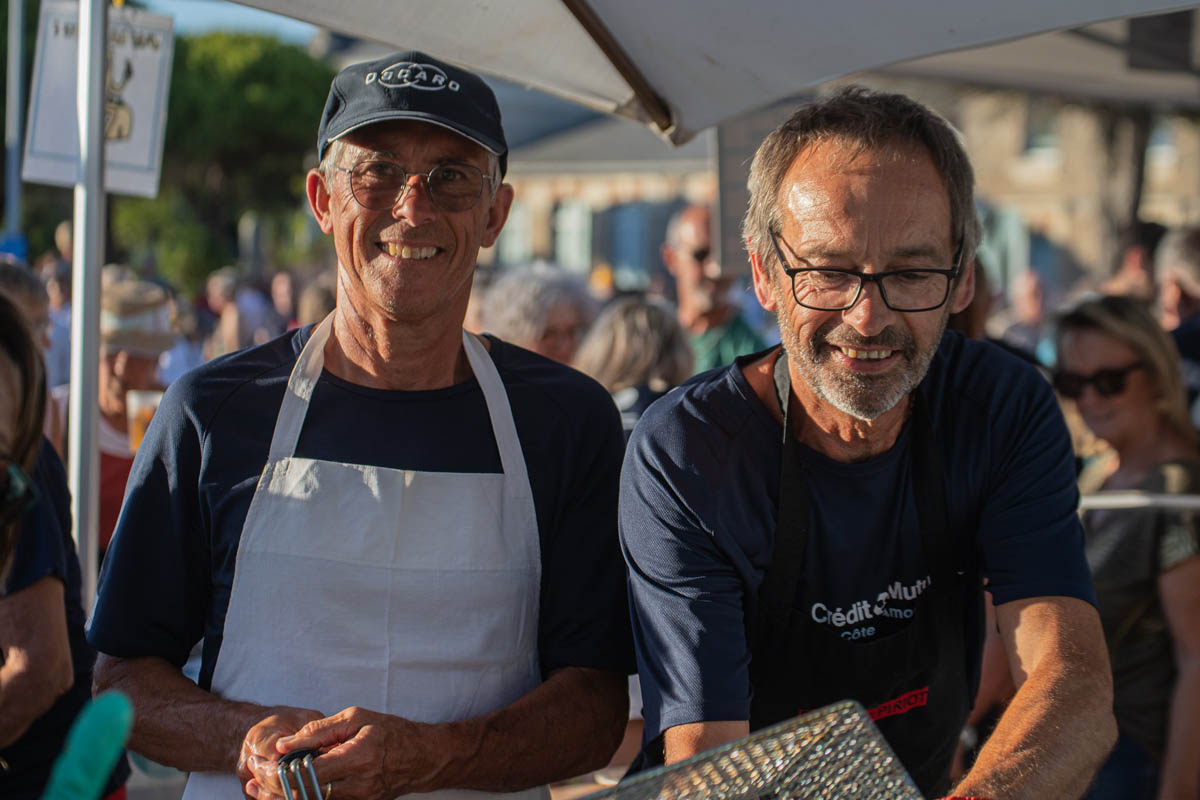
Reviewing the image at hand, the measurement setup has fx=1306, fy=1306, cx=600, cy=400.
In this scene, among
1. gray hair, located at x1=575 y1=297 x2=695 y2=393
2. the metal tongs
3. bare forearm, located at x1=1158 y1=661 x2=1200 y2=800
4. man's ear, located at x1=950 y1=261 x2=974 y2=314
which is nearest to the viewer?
the metal tongs

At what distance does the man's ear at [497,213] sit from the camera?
2375mm

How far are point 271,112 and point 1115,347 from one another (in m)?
37.6

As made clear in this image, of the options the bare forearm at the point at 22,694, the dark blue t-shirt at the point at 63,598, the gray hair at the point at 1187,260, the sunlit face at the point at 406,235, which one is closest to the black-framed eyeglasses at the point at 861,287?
the sunlit face at the point at 406,235

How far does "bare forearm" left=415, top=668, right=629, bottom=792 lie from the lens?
81.8 inches

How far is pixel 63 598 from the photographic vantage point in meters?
2.32

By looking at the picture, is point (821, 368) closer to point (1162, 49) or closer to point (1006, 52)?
point (1162, 49)

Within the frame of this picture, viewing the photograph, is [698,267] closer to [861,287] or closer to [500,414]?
[500,414]

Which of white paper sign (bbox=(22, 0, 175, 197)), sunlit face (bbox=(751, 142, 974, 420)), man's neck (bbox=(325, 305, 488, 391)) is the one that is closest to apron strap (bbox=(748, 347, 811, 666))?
sunlit face (bbox=(751, 142, 974, 420))

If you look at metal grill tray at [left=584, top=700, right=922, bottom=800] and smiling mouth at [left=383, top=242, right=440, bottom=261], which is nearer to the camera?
metal grill tray at [left=584, top=700, right=922, bottom=800]

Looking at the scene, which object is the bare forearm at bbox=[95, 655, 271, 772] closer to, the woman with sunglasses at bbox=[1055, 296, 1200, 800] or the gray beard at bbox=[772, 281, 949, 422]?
the gray beard at bbox=[772, 281, 949, 422]

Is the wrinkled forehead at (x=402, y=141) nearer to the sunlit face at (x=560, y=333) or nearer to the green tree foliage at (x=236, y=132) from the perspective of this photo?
the sunlit face at (x=560, y=333)

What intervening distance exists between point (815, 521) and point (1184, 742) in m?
1.81

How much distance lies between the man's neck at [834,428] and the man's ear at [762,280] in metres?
0.12

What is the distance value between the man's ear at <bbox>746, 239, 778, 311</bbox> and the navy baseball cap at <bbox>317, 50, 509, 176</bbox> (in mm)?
487
